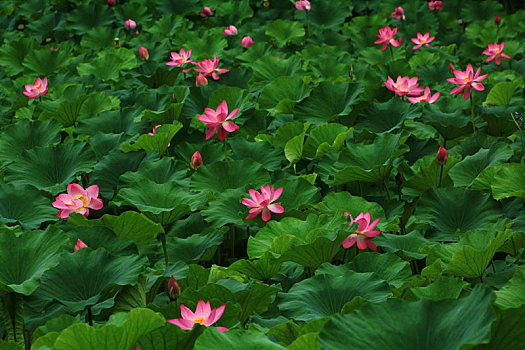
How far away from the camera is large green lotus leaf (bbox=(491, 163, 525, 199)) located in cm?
168

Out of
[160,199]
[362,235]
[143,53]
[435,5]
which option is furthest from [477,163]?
[435,5]

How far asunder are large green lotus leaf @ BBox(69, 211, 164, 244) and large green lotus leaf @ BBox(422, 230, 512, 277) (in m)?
0.69

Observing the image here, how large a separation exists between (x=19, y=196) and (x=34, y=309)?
0.50 meters

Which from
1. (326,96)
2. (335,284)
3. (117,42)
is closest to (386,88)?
(326,96)

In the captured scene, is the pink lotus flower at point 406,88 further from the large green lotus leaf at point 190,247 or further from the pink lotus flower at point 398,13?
the pink lotus flower at point 398,13

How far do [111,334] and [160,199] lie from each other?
0.77m

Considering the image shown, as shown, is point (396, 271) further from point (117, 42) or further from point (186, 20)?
point (186, 20)

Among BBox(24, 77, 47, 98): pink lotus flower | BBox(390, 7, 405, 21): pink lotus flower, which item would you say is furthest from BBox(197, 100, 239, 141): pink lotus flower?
BBox(390, 7, 405, 21): pink lotus flower

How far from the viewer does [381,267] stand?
1.46m

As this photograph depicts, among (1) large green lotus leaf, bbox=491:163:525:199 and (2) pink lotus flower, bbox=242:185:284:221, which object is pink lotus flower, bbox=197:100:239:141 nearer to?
(2) pink lotus flower, bbox=242:185:284:221

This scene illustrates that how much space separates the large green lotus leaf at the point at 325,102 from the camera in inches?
93.6

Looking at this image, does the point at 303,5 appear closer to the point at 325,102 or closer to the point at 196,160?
the point at 325,102

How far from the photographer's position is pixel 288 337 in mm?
1179

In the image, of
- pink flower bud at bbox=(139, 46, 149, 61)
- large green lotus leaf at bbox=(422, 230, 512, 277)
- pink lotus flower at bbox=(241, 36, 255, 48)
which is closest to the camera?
large green lotus leaf at bbox=(422, 230, 512, 277)
